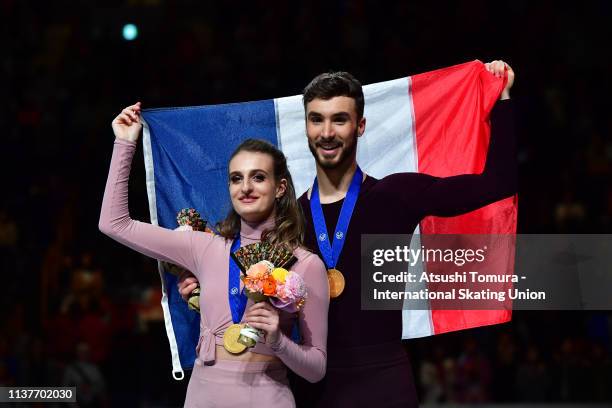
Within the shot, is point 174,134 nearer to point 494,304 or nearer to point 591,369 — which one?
point 494,304

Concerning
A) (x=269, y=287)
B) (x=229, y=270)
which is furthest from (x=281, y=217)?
(x=269, y=287)

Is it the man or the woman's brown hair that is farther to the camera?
the man

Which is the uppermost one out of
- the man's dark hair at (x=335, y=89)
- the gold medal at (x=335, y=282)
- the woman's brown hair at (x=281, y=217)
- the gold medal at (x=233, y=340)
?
the man's dark hair at (x=335, y=89)

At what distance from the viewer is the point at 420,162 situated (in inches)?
167

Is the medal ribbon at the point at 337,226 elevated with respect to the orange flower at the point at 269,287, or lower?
elevated

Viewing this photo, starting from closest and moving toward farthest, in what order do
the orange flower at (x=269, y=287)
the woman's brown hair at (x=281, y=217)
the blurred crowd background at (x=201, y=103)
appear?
the orange flower at (x=269, y=287) → the woman's brown hair at (x=281, y=217) → the blurred crowd background at (x=201, y=103)

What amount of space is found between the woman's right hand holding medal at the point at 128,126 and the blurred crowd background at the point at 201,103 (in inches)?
128

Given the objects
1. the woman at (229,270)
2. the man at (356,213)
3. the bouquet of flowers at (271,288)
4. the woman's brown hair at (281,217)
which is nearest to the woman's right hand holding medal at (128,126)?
the woman at (229,270)

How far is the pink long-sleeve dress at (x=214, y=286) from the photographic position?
3371 mm

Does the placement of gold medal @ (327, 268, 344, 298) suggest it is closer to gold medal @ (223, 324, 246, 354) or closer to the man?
the man

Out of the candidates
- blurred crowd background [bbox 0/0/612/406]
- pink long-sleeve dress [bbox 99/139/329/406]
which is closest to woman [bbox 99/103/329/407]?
pink long-sleeve dress [bbox 99/139/329/406]

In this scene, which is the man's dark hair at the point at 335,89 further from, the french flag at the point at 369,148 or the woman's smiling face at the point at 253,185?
the french flag at the point at 369,148

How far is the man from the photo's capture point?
3.62 meters

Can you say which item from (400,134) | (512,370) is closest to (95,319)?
(512,370)
